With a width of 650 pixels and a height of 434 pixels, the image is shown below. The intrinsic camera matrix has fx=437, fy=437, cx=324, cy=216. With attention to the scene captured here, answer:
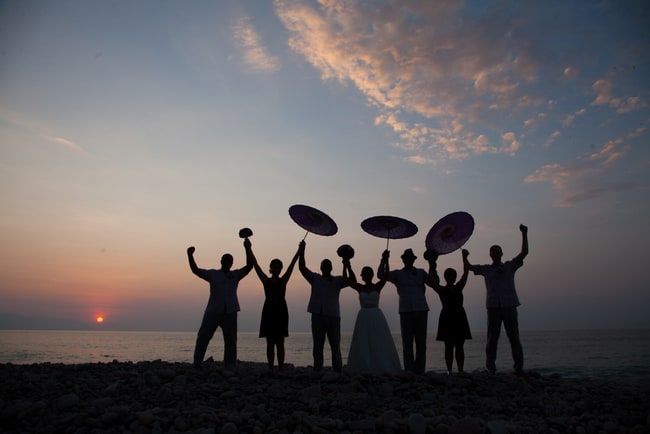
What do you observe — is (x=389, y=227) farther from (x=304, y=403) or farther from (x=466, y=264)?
(x=304, y=403)

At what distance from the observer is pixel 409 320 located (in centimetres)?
930

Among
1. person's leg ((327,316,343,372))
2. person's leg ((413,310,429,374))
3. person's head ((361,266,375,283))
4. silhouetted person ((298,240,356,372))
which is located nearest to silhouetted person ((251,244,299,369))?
silhouetted person ((298,240,356,372))

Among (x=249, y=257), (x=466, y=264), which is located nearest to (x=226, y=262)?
(x=249, y=257)

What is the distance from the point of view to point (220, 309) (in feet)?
30.3

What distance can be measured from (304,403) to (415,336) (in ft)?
11.7

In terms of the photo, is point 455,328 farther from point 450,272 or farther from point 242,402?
point 242,402

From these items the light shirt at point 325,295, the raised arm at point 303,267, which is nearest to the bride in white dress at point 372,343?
the light shirt at point 325,295

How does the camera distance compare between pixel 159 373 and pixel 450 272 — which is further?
pixel 450 272

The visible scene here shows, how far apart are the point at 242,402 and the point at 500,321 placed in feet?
19.4

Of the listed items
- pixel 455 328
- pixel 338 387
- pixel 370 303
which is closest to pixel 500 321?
pixel 455 328

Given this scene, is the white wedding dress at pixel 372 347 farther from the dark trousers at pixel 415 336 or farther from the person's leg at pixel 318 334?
the person's leg at pixel 318 334

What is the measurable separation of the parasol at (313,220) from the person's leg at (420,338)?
2663 mm

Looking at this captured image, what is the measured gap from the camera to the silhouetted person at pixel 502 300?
9.47 metres

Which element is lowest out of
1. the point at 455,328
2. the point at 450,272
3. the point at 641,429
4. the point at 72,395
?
the point at 641,429
